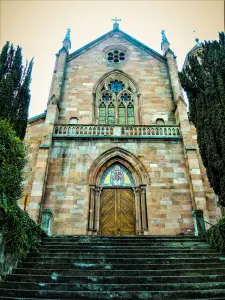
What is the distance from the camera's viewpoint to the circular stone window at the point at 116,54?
1812 cm

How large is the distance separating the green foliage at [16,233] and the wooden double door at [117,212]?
17.4ft

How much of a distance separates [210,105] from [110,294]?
8.17 metres

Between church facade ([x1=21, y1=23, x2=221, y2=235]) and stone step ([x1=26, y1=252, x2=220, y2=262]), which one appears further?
church facade ([x1=21, y1=23, x2=221, y2=235])

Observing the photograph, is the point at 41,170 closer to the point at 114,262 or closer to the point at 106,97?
the point at 114,262

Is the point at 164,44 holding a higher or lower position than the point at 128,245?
higher

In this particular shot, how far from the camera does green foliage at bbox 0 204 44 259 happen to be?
19.1 ft

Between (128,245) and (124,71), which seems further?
(124,71)

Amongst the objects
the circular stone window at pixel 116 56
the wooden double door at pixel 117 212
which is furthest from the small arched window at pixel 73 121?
the circular stone window at pixel 116 56

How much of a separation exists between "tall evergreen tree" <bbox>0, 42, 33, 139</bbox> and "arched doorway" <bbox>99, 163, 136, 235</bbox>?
4965 mm

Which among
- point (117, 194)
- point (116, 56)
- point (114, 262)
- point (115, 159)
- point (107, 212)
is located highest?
point (116, 56)

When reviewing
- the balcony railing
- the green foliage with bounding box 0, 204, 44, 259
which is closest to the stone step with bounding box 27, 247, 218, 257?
the green foliage with bounding box 0, 204, 44, 259

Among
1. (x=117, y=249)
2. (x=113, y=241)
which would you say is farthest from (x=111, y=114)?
(x=117, y=249)

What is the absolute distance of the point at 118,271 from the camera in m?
5.60

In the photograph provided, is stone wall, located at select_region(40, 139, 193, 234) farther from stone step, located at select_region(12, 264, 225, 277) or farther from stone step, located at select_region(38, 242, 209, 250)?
stone step, located at select_region(12, 264, 225, 277)
